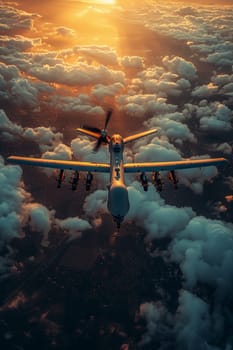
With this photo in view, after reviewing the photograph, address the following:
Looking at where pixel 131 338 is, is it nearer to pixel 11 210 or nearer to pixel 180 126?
pixel 11 210

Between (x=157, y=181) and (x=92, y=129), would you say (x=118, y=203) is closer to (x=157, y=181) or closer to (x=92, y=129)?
(x=157, y=181)

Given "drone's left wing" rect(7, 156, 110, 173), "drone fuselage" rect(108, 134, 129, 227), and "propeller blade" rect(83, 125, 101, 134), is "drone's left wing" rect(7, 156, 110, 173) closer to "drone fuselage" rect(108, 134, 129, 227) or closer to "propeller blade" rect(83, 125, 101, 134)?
"drone fuselage" rect(108, 134, 129, 227)

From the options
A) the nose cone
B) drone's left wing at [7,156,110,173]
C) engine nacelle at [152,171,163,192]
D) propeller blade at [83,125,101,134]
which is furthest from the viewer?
propeller blade at [83,125,101,134]

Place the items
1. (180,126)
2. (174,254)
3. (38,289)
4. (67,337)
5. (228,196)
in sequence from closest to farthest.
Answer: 1. (67,337)
2. (38,289)
3. (174,254)
4. (228,196)
5. (180,126)

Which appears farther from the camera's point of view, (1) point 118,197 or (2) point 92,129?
(2) point 92,129

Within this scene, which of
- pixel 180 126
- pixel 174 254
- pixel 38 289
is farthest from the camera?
pixel 180 126

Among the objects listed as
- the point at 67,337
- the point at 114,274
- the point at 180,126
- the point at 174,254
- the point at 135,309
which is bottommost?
the point at 67,337

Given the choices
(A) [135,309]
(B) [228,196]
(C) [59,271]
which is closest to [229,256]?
(A) [135,309]

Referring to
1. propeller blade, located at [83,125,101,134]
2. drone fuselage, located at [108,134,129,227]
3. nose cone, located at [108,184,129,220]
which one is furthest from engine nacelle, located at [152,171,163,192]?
propeller blade, located at [83,125,101,134]

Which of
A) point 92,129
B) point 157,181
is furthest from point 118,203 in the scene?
point 92,129
